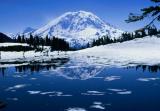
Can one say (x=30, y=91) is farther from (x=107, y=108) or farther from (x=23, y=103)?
(x=107, y=108)

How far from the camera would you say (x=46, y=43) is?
196 m

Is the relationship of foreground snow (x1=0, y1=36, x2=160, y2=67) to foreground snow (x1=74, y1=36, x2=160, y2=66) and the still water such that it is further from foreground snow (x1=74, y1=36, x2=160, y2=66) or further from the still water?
the still water

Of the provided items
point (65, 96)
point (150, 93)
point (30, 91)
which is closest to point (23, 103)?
point (65, 96)

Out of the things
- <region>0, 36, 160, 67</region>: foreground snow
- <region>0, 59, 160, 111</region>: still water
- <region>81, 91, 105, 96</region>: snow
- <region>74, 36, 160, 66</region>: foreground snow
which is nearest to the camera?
<region>0, 59, 160, 111</region>: still water

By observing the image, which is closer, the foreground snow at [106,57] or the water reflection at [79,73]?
the water reflection at [79,73]

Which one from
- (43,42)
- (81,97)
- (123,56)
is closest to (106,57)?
(123,56)

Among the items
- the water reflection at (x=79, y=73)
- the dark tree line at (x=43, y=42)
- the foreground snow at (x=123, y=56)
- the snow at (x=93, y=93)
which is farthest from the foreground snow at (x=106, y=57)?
the dark tree line at (x=43, y=42)

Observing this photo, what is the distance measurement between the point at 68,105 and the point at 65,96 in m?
3.38

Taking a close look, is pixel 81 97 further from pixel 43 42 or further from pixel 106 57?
pixel 43 42

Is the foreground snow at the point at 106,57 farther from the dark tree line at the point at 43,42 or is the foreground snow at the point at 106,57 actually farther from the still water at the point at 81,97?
the dark tree line at the point at 43,42

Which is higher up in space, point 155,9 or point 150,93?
point 155,9

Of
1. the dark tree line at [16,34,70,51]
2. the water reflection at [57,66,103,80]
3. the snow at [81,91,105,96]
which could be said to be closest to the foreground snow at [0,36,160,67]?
the water reflection at [57,66,103,80]

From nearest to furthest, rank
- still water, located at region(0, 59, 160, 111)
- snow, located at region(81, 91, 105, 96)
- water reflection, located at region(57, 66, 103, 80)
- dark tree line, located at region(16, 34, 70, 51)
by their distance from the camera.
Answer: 1. still water, located at region(0, 59, 160, 111)
2. snow, located at region(81, 91, 105, 96)
3. water reflection, located at region(57, 66, 103, 80)
4. dark tree line, located at region(16, 34, 70, 51)

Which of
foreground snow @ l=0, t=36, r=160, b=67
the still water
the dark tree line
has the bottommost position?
the still water
